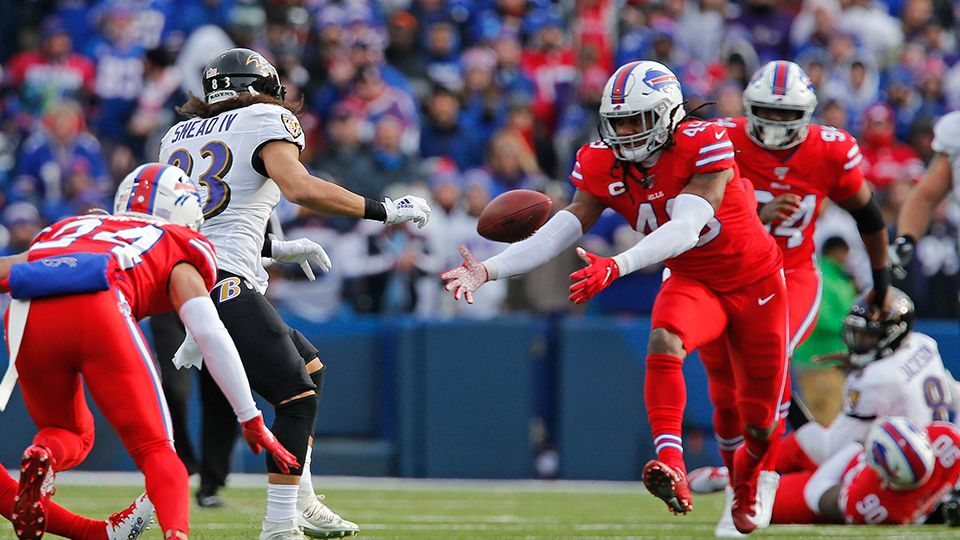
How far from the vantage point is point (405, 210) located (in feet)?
17.5

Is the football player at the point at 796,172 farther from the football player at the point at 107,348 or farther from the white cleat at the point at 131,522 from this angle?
the football player at the point at 107,348

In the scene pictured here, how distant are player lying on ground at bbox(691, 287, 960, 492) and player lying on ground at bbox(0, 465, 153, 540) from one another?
3310 millimetres

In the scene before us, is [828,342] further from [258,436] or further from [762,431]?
[258,436]

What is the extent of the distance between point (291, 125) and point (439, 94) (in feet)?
21.6

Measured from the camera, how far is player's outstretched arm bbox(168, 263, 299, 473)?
4.24m

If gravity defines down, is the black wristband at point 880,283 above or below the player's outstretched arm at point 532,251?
below

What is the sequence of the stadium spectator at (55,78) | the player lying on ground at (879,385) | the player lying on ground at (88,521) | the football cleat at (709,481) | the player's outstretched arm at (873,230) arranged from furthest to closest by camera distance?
the stadium spectator at (55,78) → the football cleat at (709,481) → the player lying on ground at (879,385) → the player's outstretched arm at (873,230) → the player lying on ground at (88,521)

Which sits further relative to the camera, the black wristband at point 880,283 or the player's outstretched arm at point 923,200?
the player's outstretched arm at point 923,200

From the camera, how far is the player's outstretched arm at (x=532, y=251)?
5.45 metres

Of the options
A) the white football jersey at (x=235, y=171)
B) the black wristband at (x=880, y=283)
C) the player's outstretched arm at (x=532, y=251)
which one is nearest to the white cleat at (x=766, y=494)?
the black wristband at (x=880, y=283)

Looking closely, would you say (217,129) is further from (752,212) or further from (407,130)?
(407,130)

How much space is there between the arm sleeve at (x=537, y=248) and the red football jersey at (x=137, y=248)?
57.6 inches

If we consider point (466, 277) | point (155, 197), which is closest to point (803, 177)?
point (466, 277)

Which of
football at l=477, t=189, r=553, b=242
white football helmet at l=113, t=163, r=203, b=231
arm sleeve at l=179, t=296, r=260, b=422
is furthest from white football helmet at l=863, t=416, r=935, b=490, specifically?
white football helmet at l=113, t=163, r=203, b=231
